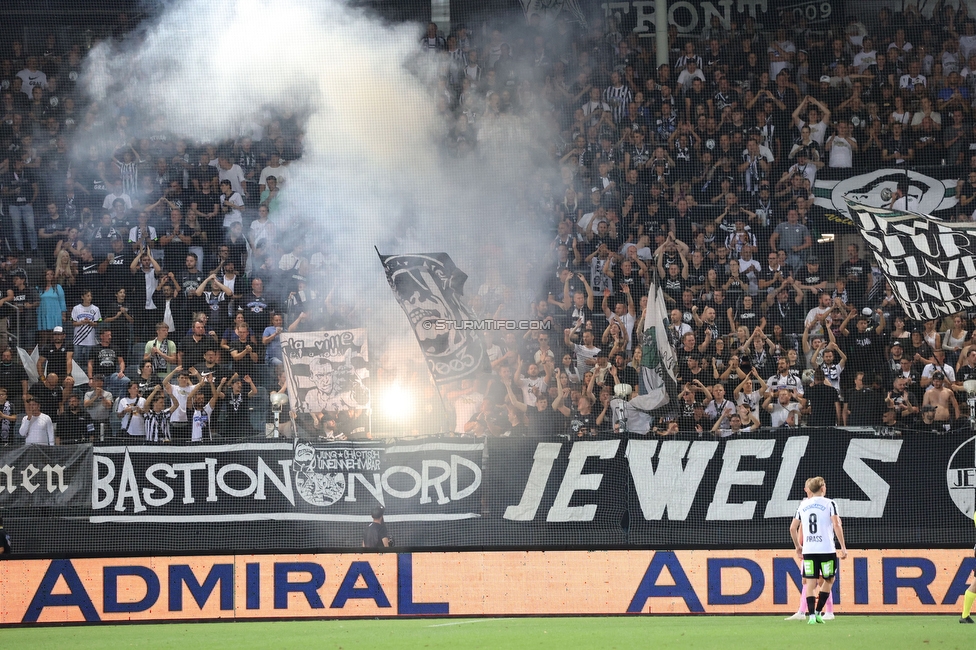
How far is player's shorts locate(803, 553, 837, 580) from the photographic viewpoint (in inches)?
348

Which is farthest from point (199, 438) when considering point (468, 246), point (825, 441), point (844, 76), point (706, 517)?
point (844, 76)

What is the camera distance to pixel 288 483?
10820mm

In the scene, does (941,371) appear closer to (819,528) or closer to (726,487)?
(726,487)

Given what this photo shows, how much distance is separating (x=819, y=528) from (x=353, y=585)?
425 centimetres

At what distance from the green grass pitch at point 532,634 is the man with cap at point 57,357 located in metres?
3.74

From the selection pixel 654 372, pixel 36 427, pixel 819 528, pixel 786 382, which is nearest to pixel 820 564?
pixel 819 528

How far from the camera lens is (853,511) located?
10.4 m

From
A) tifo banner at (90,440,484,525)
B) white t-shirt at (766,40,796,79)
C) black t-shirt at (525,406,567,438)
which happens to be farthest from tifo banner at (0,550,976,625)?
white t-shirt at (766,40,796,79)

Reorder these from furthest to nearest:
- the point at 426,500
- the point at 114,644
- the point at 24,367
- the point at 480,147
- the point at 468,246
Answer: the point at 480,147 < the point at 468,246 < the point at 24,367 < the point at 426,500 < the point at 114,644

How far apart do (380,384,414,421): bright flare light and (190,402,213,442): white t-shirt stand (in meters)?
1.92

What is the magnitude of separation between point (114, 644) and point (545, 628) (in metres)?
3.57

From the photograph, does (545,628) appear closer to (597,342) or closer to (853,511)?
(853,511)

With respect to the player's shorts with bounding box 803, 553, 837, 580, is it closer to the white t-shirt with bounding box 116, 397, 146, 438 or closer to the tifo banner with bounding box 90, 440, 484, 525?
the tifo banner with bounding box 90, 440, 484, 525

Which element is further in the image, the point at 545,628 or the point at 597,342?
the point at 597,342
